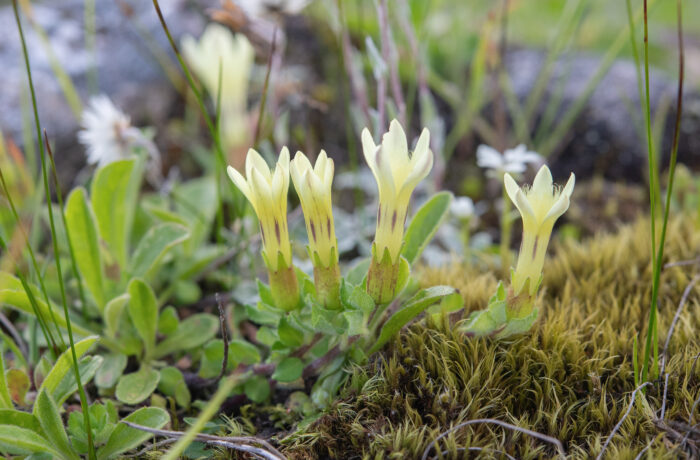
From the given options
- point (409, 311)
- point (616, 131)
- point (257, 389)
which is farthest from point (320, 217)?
point (616, 131)

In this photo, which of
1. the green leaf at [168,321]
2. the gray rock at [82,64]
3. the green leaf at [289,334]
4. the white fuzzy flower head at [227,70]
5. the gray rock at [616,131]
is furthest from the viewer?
the gray rock at [616,131]

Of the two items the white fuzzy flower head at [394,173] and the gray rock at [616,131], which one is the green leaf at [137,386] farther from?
the gray rock at [616,131]

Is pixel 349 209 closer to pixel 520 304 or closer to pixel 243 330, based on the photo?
pixel 243 330

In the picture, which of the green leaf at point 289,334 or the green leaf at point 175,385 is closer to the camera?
the green leaf at point 289,334

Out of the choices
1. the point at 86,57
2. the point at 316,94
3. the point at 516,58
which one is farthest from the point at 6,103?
the point at 516,58

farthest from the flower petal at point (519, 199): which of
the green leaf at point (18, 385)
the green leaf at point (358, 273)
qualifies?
the green leaf at point (18, 385)
